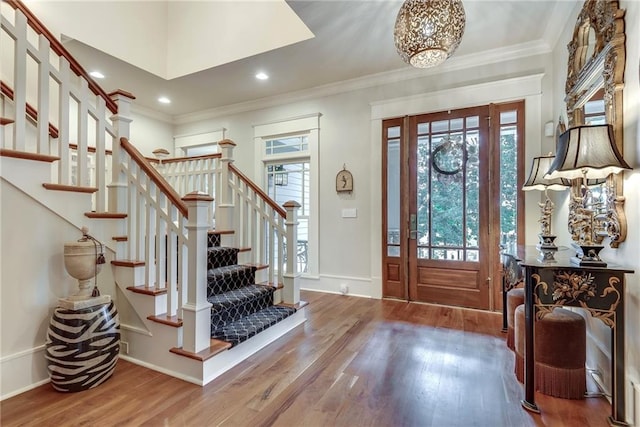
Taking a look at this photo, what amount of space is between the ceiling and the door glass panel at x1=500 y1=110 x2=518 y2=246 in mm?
788

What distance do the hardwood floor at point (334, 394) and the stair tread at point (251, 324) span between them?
181 mm

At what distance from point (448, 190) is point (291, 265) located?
203 cm

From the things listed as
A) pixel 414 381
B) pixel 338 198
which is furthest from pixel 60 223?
pixel 338 198

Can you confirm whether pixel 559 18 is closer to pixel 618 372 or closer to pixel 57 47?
pixel 618 372

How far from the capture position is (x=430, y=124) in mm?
3645

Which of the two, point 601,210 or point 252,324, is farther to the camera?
point 252,324

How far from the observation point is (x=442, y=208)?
11.7 feet

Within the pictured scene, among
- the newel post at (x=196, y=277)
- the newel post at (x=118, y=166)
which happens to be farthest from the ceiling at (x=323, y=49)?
the newel post at (x=196, y=277)

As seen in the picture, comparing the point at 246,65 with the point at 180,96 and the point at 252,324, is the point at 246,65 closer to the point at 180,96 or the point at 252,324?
the point at 180,96

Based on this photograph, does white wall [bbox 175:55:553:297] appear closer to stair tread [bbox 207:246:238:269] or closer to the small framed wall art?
the small framed wall art

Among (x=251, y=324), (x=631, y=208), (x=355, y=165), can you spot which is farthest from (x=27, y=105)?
(x=631, y=208)

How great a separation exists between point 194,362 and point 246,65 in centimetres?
328

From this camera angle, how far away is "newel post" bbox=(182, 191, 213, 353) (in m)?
1.94

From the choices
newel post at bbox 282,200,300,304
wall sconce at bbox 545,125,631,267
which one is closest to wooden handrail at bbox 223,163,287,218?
newel post at bbox 282,200,300,304
